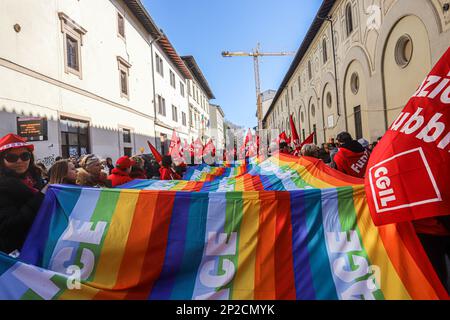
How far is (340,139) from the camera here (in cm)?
542

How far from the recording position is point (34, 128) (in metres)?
7.61

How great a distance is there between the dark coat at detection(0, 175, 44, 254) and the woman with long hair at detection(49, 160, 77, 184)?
0.64 metres

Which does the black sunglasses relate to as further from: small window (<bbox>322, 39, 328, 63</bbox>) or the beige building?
small window (<bbox>322, 39, 328, 63</bbox>)

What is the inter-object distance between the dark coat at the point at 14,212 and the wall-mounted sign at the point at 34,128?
5.15 meters

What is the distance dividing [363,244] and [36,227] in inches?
119

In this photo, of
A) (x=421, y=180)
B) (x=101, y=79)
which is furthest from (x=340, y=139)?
(x=101, y=79)

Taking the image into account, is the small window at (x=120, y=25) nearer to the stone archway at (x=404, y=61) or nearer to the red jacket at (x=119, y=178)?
the stone archway at (x=404, y=61)

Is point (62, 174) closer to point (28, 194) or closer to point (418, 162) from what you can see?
point (28, 194)

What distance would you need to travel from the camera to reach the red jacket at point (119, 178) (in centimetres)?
590

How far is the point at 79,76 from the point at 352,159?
462 inches

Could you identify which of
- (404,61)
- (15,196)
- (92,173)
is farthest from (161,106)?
(15,196)

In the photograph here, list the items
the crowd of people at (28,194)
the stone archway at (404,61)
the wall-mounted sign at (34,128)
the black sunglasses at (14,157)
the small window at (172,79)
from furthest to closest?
the small window at (172,79)
the stone archway at (404,61)
the wall-mounted sign at (34,128)
the black sunglasses at (14,157)
the crowd of people at (28,194)

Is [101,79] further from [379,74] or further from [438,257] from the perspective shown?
[438,257]

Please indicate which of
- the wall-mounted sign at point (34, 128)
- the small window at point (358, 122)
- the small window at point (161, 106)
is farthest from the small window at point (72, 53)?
the small window at point (358, 122)
